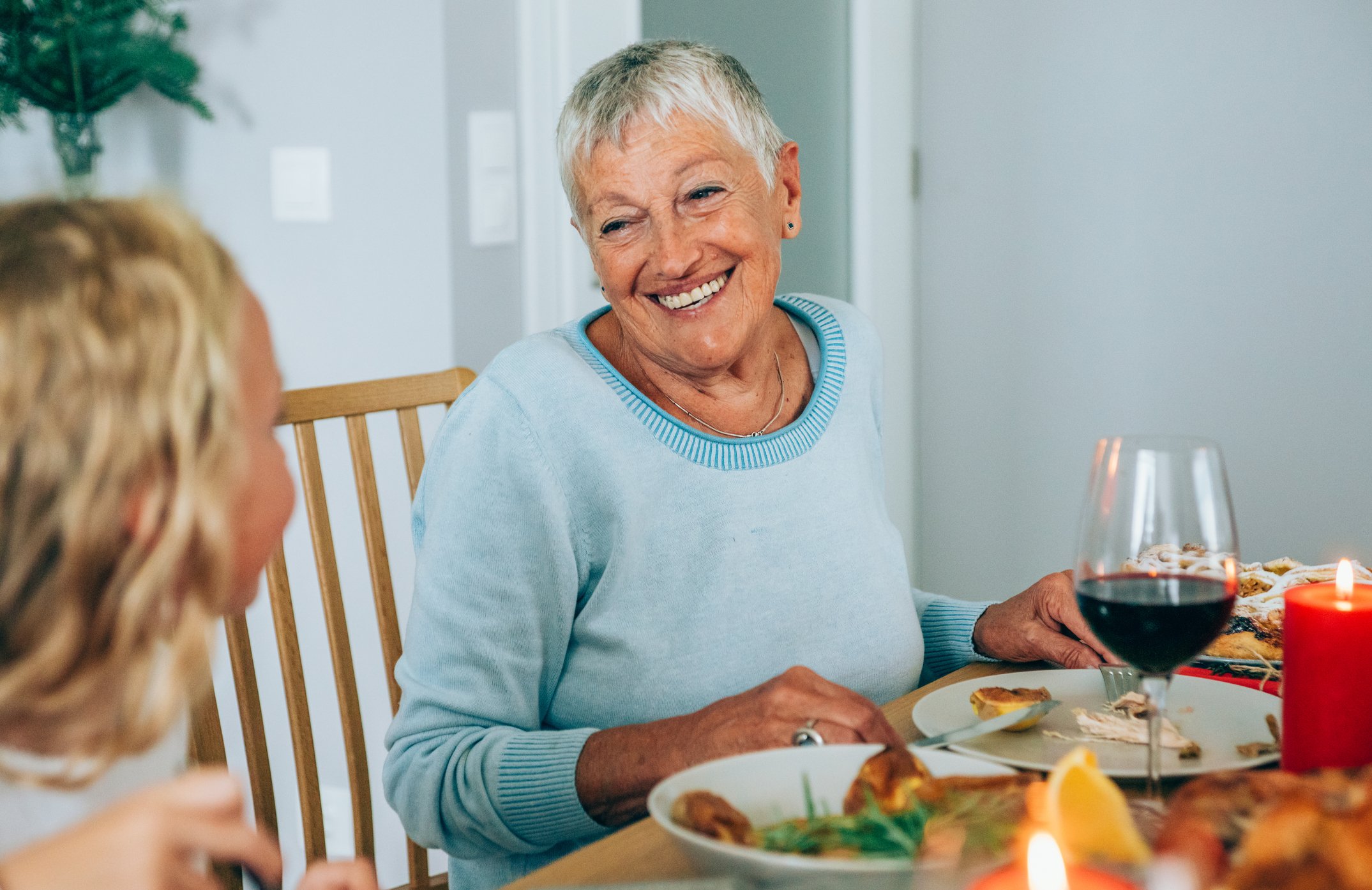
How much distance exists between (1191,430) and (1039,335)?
391mm

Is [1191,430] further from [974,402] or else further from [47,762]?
[47,762]

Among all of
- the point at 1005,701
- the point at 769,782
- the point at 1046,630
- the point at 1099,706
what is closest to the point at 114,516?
the point at 769,782

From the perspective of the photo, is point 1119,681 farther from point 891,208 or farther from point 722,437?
point 891,208

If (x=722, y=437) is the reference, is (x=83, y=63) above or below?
above

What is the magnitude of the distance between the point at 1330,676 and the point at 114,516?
0.62 m

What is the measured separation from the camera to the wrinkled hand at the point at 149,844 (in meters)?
0.46

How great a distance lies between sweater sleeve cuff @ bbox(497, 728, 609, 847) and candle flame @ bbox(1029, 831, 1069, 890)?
533 millimetres

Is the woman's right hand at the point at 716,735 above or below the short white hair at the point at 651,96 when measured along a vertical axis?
below

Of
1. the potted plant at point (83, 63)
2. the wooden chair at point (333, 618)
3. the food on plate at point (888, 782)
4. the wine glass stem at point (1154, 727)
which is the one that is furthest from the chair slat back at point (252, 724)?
the potted plant at point (83, 63)

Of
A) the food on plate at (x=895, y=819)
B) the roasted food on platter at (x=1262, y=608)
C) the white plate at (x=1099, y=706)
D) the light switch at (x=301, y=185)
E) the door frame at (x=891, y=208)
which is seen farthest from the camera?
the door frame at (x=891, y=208)

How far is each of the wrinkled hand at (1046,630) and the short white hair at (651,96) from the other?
1.74 ft

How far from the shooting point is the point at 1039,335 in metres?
2.68

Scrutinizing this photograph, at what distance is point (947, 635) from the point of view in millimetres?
1255

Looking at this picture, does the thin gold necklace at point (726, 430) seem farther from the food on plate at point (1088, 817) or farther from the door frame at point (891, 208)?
the door frame at point (891, 208)
